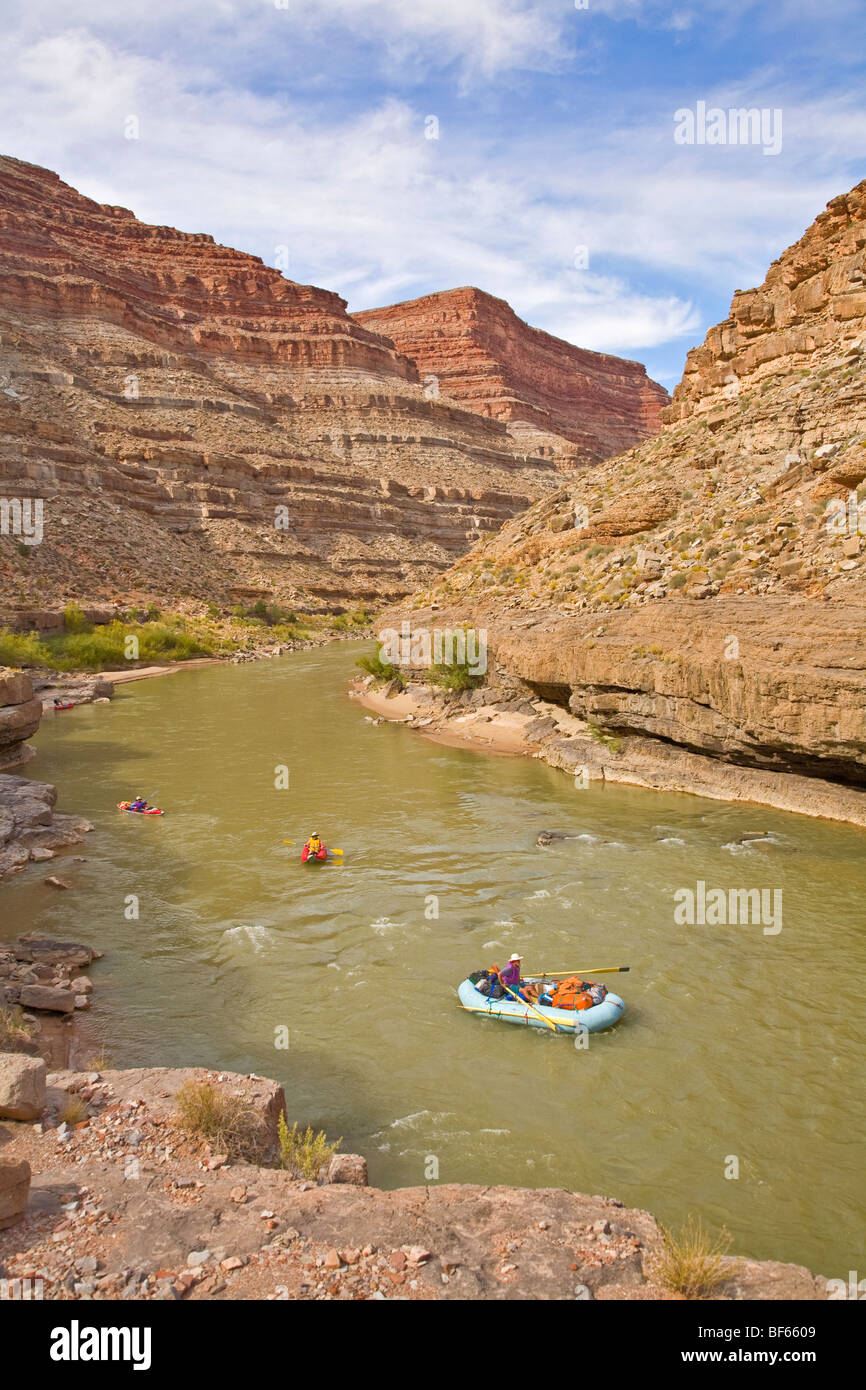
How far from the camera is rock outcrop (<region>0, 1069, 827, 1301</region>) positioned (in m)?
5.33

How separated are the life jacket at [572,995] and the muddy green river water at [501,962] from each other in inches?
17.4

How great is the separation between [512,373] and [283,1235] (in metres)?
181

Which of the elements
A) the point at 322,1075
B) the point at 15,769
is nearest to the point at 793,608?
the point at 322,1075

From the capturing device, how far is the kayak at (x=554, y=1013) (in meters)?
10.5

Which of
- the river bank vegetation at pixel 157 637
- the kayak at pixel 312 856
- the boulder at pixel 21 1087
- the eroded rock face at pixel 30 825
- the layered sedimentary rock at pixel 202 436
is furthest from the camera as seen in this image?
the layered sedimentary rock at pixel 202 436

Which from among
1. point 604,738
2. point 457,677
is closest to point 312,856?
point 604,738

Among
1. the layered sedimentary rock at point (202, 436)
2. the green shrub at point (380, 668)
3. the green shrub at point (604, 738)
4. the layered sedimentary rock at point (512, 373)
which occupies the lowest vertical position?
the green shrub at point (604, 738)

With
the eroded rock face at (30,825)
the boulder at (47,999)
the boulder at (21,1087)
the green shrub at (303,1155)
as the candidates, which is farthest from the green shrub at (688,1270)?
the eroded rock face at (30,825)

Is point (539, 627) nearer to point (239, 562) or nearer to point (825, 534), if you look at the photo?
point (825, 534)

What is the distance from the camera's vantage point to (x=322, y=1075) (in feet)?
32.3

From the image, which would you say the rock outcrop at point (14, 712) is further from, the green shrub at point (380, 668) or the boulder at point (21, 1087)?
the boulder at point (21, 1087)

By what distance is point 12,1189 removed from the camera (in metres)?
5.48

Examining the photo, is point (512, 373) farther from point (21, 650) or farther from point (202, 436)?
point (21, 650)

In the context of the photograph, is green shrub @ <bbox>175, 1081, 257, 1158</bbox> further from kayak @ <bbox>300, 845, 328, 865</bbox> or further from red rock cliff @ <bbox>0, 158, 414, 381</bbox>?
red rock cliff @ <bbox>0, 158, 414, 381</bbox>
